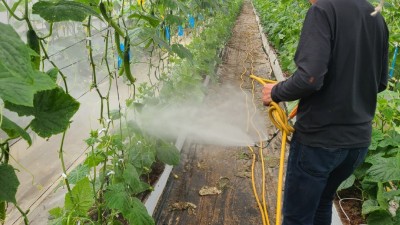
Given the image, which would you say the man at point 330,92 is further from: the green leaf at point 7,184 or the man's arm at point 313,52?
the green leaf at point 7,184

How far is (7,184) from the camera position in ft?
3.11

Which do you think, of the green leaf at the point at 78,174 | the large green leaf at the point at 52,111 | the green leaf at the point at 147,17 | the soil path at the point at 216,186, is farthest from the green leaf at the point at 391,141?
the large green leaf at the point at 52,111

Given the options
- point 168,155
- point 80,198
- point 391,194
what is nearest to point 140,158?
point 168,155

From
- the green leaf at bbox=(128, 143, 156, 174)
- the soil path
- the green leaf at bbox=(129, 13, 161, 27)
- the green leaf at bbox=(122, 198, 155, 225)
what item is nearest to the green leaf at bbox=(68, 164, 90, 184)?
the green leaf at bbox=(122, 198, 155, 225)

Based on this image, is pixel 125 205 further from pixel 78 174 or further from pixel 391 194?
pixel 391 194

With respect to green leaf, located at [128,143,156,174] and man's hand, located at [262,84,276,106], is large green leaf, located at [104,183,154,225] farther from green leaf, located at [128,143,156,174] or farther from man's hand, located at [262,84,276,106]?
man's hand, located at [262,84,276,106]

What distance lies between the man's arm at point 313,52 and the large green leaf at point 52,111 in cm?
94

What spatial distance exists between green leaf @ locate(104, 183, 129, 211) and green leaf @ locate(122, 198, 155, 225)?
1.6 inches

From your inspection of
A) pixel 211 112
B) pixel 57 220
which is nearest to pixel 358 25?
pixel 57 220

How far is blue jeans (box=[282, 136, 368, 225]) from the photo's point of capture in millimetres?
1694

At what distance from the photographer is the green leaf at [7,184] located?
93cm

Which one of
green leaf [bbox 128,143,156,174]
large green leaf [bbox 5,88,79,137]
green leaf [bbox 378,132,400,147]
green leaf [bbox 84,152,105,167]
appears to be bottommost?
→ green leaf [bbox 128,143,156,174]

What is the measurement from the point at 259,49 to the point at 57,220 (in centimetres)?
832

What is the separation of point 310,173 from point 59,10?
132cm
